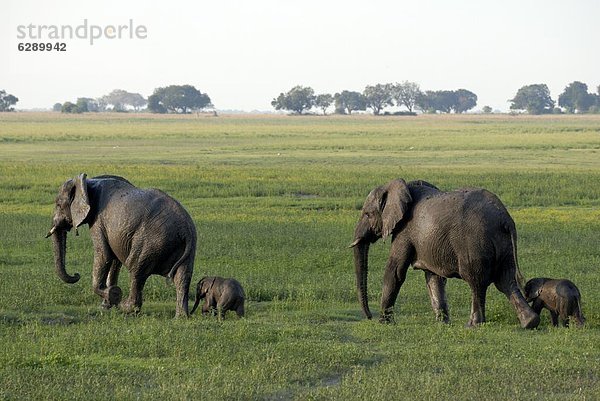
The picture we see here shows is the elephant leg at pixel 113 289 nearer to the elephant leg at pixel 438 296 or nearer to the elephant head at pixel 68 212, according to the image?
the elephant head at pixel 68 212

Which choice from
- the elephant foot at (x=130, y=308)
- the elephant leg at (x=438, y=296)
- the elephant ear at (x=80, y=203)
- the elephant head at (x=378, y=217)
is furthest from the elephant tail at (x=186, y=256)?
the elephant leg at (x=438, y=296)

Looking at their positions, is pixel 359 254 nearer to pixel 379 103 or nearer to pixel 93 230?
pixel 93 230

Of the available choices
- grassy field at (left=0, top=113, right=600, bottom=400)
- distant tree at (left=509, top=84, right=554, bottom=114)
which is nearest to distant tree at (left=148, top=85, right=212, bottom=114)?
distant tree at (left=509, top=84, right=554, bottom=114)

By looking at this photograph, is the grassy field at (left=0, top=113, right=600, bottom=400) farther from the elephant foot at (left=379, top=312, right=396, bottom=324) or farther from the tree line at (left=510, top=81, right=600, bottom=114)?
the tree line at (left=510, top=81, right=600, bottom=114)

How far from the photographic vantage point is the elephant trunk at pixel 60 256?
1490 centimetres

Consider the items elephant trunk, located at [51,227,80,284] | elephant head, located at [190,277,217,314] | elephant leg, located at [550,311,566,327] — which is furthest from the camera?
elephant trunk, located at [51,227,80,284]

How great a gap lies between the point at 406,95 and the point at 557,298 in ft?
592

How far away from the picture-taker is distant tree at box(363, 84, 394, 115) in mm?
188250

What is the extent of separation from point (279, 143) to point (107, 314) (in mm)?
55985

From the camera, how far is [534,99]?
191125 mm

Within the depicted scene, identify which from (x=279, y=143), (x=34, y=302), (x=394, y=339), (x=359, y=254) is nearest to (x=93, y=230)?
(x=34, y=302)

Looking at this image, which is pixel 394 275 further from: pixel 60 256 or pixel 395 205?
pixel 60 256

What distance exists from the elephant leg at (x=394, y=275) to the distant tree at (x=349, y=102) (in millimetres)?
172552

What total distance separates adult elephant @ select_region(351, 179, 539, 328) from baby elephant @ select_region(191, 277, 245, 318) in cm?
156
